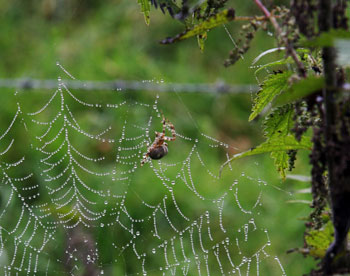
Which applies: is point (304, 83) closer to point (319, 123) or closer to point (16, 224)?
point (319, 123)

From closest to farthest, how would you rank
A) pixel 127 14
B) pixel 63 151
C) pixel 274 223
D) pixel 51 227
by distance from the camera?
pixel 51 227 → pixel 274 223 → pixel 63 151 → pixel 127 14

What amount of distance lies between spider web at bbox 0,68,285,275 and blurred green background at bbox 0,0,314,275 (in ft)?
0.11

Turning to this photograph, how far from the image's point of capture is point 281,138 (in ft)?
3.24

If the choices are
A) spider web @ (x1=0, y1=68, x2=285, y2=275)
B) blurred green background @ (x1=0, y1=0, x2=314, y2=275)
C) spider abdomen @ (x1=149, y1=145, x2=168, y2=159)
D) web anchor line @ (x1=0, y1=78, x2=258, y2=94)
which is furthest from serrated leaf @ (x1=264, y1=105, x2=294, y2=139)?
web anchor line @ (x1=0, y1=78, x2=258, y2=94)

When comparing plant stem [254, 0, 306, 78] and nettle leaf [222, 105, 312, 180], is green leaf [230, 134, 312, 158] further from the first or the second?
plant stem [254, 0, 306, 78]

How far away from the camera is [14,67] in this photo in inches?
200

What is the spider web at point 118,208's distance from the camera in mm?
2846

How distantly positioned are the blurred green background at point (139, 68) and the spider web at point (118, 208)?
0.11 ft

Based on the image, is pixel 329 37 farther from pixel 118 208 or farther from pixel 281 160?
pixel 118 208

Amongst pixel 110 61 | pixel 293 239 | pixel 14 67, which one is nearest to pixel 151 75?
pixel 110 61

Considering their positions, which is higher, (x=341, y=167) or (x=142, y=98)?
(x=142, y=98)

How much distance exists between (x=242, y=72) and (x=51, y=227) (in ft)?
7.71

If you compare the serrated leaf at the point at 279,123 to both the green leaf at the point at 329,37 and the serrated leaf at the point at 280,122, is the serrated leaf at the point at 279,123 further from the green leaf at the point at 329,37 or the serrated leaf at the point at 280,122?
the green leaf at the point at 329,37

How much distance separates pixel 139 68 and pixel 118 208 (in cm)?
143
